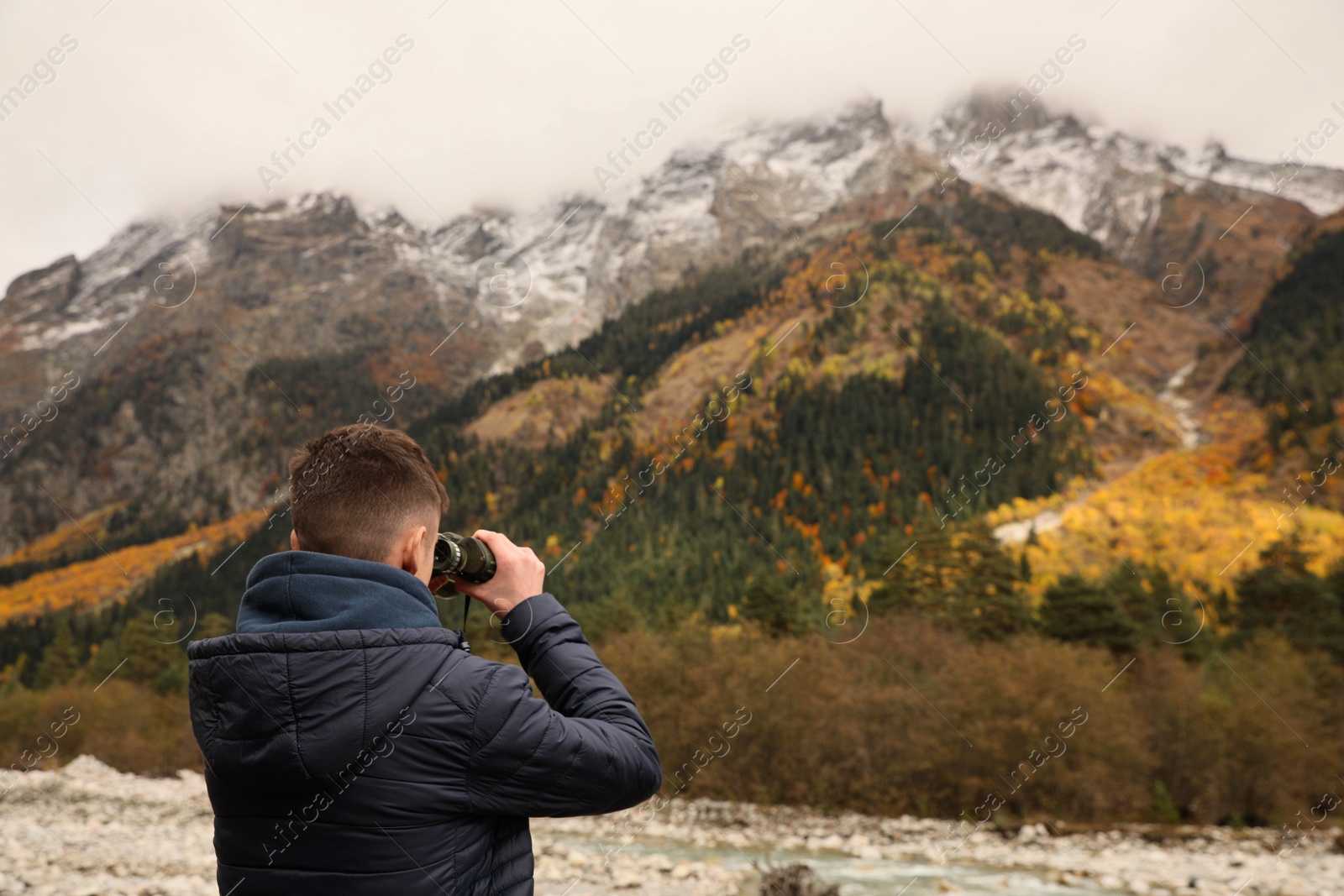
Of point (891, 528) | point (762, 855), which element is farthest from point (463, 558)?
point (891, 528)

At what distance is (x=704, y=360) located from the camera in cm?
14425

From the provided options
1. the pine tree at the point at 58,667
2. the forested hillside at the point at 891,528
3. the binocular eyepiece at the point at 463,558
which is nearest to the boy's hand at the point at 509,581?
the binocular eyepiece at the point at 463,558

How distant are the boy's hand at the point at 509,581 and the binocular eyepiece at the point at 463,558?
0.02 m

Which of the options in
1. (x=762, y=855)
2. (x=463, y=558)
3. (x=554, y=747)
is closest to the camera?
(x=554, y=747)

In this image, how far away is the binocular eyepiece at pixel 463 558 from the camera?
2039 millimetres

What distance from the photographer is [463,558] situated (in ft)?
6.72

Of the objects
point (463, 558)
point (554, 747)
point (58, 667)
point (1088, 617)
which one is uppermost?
point (463, 558)

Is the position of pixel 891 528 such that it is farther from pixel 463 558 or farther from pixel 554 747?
pixel 554 747

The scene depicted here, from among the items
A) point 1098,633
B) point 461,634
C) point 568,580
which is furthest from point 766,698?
point 568,580

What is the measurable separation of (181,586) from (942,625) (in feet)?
345

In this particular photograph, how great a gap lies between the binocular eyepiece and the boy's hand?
21mm

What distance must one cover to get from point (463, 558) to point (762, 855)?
19.9 meters

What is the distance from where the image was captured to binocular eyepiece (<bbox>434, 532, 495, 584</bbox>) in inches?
80.3

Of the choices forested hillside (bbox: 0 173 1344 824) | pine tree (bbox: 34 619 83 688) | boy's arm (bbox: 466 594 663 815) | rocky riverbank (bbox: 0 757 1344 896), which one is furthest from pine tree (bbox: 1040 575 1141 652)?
pine tree (bbox: 34 619 83 688)
